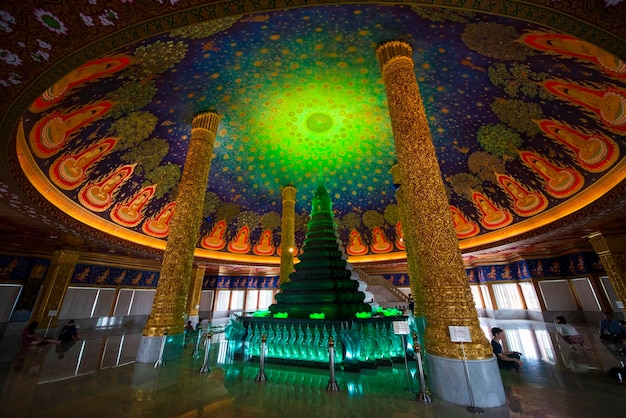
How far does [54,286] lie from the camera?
12.7m

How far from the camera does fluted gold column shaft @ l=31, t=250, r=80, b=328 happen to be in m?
12.2

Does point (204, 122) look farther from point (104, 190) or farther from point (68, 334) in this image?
point (68, 334)

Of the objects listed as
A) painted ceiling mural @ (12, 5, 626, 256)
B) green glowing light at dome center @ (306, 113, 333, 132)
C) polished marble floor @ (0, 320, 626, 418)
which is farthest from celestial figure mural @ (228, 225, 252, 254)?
polished marble floor @ (0, 320, 626, 418)

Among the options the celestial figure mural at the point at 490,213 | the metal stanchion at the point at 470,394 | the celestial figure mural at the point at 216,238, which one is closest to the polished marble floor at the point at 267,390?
the metal stanchion at the point at 470,394

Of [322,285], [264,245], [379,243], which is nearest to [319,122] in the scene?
[322,285]

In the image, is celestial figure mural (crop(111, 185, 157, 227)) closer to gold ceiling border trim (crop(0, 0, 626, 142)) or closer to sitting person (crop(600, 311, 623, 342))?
gold ceiling border trim (crop(0, 0, 626, 142))

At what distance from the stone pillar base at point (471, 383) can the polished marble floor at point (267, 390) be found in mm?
123

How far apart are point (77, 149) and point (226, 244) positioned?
11.1m

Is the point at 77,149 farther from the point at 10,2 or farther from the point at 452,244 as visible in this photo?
the point at 452,244

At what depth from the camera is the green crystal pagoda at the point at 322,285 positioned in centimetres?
737

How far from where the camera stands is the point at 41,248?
43.1ft

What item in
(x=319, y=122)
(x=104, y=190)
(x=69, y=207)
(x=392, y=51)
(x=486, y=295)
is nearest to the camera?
(x=392, y=51)

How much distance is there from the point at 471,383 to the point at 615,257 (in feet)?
41.5

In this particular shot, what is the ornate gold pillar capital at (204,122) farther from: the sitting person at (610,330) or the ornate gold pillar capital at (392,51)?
the sitting person at (610,330)
